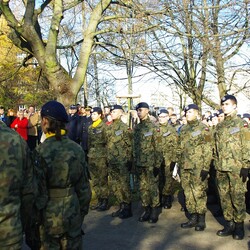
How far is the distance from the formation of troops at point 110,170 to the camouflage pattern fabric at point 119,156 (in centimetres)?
2

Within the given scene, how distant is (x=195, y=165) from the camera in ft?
21.5

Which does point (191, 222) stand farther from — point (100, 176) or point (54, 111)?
point (54, 111)

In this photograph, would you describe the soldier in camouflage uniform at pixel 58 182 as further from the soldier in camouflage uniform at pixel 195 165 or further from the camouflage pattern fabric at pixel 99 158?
the camouflage pattern fabric at pixel 99 158

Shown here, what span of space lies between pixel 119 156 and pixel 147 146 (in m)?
0.68

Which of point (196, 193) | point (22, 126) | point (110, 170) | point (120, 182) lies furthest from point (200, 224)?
point (22, 126)

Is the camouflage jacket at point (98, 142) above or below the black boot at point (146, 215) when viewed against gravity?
above

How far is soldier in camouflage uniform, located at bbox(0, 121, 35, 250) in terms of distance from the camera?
8.70ft

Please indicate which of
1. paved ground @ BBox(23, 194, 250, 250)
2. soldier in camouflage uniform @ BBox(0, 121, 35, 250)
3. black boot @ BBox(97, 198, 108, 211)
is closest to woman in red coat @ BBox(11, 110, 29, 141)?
black boot @ BBox(97, 198, 108, 211)

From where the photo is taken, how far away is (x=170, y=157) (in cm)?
847

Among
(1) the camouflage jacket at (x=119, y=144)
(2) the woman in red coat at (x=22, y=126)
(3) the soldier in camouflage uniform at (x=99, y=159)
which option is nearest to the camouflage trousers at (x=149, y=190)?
(1) the camouflage jacket at (x=119, y=144)

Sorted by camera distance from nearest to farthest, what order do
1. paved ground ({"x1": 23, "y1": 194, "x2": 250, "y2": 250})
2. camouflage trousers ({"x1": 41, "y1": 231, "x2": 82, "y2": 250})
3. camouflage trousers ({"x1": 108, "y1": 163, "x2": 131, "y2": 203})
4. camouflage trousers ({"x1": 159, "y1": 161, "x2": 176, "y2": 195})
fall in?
1. camouflage trousers ({"x1": 41, "y1": 231, "x2": 82, "y2": 250})
2. paved ground ({"x1": 23, "y1": 194, "x2": 250, "y2": 250})
3. camouflage trousers ({"x1": 108, "y1": 163, "x2": 131, "y2": 203})
4. camouflage trousers ({"x1": 159, "y1": 161, "x2": 176, "y2": 195})

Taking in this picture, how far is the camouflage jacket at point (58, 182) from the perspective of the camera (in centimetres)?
357

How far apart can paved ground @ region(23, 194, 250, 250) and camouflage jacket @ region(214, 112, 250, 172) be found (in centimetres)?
109

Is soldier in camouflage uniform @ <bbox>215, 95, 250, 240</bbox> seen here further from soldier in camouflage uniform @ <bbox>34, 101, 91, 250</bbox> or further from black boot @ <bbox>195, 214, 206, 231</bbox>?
soldier in camouflage uniform @ <bbox>34, 101, 91, 250</bbox>
